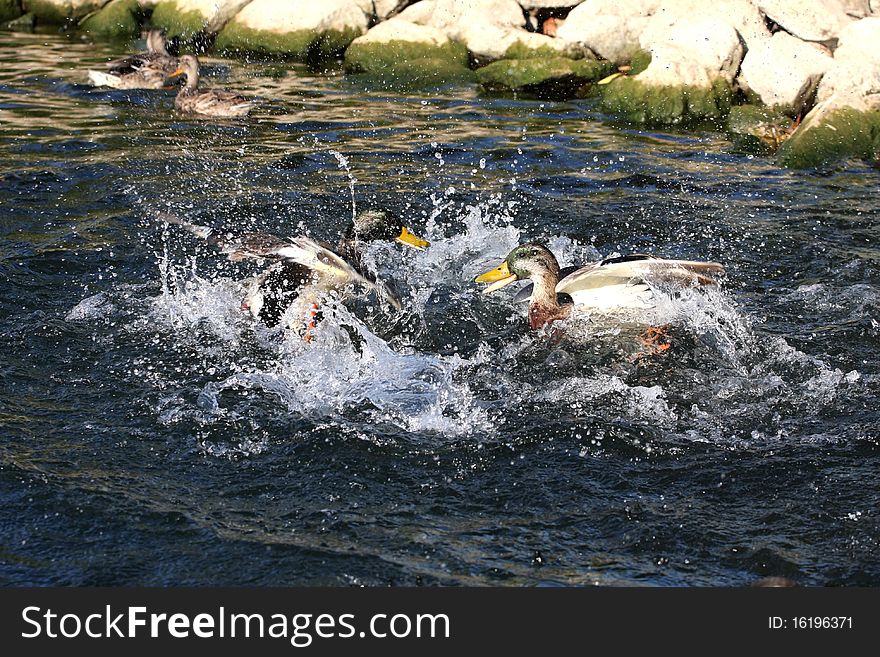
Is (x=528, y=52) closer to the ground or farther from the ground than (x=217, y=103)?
farther from the ground

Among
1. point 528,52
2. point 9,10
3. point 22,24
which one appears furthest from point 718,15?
point 9,10

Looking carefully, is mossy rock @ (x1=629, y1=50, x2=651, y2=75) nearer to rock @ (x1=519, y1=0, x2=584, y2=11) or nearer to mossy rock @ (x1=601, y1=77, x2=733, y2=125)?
mossy rock @ (x1=601, y1=77, x2=733, y2=125)

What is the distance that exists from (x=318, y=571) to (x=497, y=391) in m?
1.75

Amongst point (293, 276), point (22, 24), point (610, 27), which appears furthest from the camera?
point (22, 24)

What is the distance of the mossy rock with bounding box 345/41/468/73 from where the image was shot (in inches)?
508

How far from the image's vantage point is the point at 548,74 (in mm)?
12227

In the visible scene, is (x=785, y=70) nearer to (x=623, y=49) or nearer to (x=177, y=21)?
(x=623, y=49)

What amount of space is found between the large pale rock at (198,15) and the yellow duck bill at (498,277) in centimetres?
900

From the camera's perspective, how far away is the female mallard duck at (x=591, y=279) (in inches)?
253

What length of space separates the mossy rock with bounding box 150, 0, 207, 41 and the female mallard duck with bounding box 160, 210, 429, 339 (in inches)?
342

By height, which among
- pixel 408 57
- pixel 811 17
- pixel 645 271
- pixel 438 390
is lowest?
pixel 438 390

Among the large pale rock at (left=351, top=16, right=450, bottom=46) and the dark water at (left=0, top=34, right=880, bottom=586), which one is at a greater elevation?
the large pale rock at (left=351, top=16, right=450, bottom=46)

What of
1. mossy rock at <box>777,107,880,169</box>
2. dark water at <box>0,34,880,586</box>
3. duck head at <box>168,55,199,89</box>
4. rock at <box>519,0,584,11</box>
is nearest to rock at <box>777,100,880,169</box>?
→ mossy rock at <box>777,107,880,169</box>

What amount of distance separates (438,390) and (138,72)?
8.34 m
